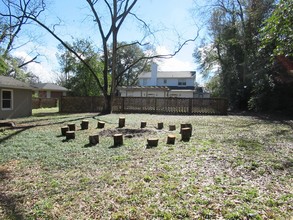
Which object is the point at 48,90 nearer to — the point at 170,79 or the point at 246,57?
the point at 170,79

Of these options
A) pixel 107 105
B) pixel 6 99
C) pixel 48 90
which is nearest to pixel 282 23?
pixel 107 105

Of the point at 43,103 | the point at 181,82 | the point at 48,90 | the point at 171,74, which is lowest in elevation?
the point at 43,103

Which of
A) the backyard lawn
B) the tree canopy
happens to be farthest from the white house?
the backyard lawn

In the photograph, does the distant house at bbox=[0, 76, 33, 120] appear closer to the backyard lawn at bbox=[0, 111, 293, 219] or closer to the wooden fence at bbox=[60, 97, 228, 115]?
the wooden fence at bbox=[60, 97, 228, 115]

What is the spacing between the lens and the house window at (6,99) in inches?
530

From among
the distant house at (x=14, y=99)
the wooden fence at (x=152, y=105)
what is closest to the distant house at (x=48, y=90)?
Result: the wooden fence at (x=152, y=105)

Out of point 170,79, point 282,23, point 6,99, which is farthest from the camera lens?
point 170,79

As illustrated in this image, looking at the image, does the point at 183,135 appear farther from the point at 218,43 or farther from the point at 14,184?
the point at 218,43

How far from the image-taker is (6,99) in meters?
13.7

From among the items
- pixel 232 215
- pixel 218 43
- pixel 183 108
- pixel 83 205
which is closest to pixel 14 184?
pixel 83 205

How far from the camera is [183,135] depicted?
659 centimetres

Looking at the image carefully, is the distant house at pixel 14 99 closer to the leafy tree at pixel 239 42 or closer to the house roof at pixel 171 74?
the leafy tree at pixel 239 42

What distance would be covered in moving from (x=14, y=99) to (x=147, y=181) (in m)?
13.3

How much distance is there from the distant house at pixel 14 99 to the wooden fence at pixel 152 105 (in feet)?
11.7
